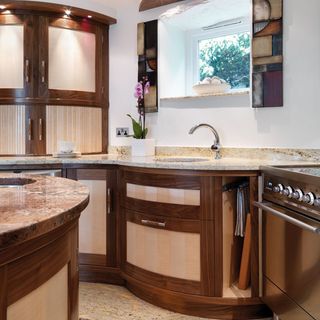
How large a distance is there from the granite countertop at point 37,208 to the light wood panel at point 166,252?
1.01 metres

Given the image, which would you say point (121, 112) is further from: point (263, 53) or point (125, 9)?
point (263, 53)

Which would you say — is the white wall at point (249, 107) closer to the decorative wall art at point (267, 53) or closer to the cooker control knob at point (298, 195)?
the decorative wall art at point (267, 53)

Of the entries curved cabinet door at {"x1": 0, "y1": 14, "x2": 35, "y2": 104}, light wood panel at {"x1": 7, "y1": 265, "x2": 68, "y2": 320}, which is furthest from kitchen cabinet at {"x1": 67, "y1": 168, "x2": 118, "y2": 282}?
light wood panel at {"x1": 7, "y1": 265, "x2": 68, "y2": 320}

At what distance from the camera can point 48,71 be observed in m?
3.02

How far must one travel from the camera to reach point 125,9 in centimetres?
321

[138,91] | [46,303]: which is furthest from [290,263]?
[138,91]

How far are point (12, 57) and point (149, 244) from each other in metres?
1.90

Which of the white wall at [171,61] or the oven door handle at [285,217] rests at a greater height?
the white wall at [171,61]

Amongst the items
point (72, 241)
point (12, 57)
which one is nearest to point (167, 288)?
point (72, 241)

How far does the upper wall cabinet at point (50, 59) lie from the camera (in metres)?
2.96

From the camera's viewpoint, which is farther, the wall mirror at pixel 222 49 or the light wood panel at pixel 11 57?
the light wood panel at pixel 11 57

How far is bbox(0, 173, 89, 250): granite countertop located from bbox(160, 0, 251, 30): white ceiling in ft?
6.51

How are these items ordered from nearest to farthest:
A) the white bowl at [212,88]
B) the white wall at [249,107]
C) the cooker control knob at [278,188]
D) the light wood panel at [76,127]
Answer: the cooker control knob at [278,188], the white wall at [249,107], the white bowl at [212,88], the light wood panel at [76,127]

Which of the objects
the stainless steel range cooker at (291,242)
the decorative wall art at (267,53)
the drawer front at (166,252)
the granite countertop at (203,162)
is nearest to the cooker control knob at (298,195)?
the stainless steel range cooker at (291,242)
